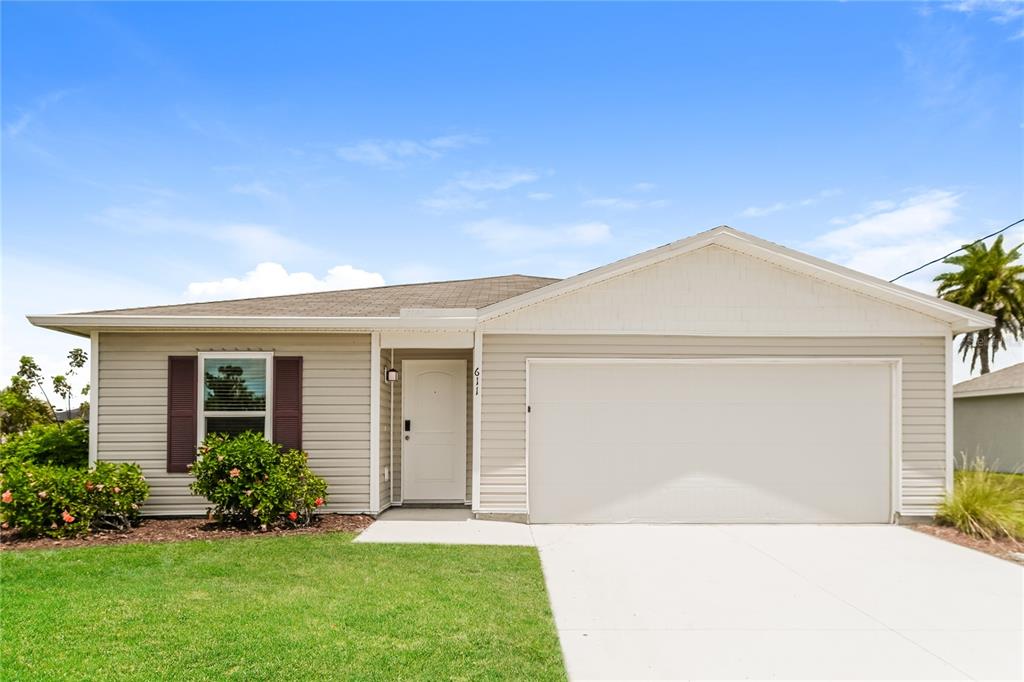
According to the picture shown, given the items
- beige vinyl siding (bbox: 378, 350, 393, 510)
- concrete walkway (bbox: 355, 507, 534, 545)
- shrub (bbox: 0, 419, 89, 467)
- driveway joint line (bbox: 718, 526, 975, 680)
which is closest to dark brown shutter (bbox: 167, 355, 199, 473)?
shrub (bbox: 0, 419, 89, 467)

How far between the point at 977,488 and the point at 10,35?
13223 mm

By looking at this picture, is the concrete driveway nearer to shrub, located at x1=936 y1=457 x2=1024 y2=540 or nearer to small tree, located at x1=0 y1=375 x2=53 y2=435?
shrub, located at x1=936 y1=457 x2=1024 y2=540

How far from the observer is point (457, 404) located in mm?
9844

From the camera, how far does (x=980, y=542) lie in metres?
7.93

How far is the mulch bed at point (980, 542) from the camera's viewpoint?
7429 mm

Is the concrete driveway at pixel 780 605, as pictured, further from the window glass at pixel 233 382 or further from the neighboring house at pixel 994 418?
the neighboring house at pixel 994 418

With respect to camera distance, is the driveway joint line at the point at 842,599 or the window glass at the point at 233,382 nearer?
the driveway joint line at the point at 842,599

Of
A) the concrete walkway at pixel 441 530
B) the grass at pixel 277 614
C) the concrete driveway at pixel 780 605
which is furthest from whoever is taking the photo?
the concrete walkway at pixel 441 530

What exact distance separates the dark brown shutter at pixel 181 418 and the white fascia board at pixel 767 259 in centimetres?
390

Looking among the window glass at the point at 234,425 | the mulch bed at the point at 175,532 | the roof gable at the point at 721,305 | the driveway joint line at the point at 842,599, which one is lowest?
the mulch bed at the point at 175,532

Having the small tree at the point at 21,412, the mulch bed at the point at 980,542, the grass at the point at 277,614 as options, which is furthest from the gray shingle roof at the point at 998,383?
the small tree at the point at 21,412

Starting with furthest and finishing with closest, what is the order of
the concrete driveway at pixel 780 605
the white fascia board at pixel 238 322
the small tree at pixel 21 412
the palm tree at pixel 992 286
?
the palm tree at pixel 992 286
the small tree at pixel 21 412
the white fascia board at pixel 238 322
the concrete driveway at pixel 780 605

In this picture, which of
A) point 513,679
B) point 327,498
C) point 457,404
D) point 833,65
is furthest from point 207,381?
point 833,65

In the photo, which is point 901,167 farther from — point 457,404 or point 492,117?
point 457,404
